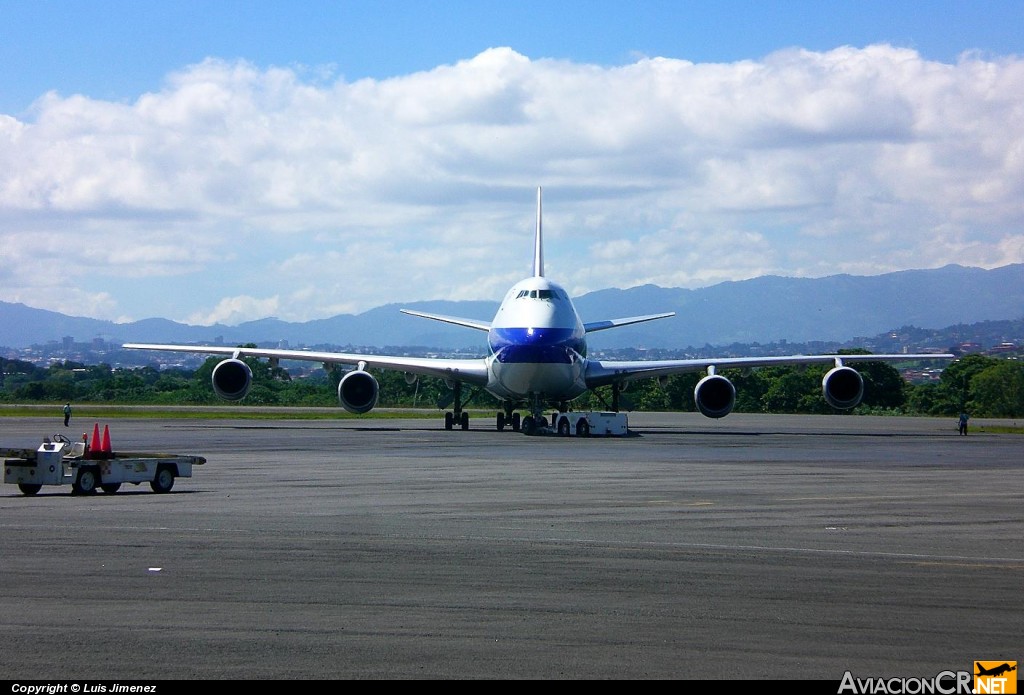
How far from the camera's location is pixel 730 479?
25.4m

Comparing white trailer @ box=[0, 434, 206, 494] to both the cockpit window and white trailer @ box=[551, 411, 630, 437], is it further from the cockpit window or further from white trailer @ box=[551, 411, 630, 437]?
the cockpit window

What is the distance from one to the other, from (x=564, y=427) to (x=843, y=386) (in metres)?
11.0

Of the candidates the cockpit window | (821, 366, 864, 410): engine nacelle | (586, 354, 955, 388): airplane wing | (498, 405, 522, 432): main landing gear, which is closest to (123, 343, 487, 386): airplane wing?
(498, 405, 522, 432): main landing gear

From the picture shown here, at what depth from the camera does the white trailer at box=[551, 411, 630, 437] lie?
146 feet

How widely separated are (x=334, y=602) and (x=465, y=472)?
15.4 meters

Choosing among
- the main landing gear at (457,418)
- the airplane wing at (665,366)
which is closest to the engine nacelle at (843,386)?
the airplane wing at (665,366)

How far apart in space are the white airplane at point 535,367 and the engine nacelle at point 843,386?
0.12ft

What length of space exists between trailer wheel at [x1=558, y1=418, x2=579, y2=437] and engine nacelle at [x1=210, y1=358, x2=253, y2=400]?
41.2 feet

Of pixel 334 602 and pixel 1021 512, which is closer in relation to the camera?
pixel 334 602

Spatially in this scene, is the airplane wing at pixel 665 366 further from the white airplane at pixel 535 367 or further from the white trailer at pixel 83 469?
the white trailer at pixel 83 469

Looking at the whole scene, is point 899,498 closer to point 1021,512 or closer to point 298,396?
point 1021,512

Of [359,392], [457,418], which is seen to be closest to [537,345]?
[359,392]

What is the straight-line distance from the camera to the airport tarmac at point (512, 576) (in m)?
9.20

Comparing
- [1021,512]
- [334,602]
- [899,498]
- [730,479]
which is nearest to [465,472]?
[730,479]
